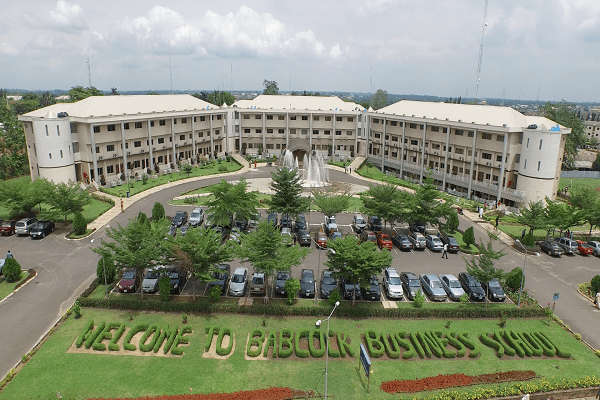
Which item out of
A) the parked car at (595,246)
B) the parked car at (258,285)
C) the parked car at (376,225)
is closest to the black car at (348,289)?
the parked car at (258,285)

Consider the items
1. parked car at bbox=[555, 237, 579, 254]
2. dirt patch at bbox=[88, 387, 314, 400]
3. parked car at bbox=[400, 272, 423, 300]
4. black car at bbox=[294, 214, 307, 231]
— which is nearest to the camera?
dirt patch at bbox=[88, 387, 314, 400]

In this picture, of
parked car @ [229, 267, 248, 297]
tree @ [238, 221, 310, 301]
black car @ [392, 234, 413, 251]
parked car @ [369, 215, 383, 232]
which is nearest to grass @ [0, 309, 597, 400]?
parked car @ [229, 267, 248, 297]

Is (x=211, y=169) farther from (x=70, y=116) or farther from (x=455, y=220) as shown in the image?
(x=455, y=220)

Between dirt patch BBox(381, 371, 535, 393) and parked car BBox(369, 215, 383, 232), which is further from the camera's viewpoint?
parked car BBox(369, 215, 383, 232)

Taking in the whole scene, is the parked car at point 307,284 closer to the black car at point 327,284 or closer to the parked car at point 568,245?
the black car at point 327,284

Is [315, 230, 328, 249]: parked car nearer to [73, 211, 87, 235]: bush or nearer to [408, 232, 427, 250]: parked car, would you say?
[408, 232, 427, 250]: parked car

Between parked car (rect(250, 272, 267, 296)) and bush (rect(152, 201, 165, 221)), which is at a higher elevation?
bush (rect(152, 201, 165, 221))

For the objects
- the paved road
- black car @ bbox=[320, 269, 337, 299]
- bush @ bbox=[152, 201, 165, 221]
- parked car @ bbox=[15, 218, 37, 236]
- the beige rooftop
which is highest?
the beige rooftop
